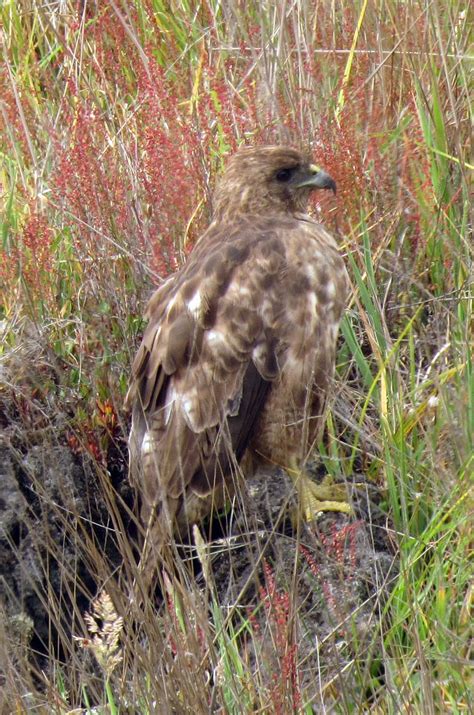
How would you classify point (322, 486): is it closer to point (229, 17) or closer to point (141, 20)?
point (229, 17)

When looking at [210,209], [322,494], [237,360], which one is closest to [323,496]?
[322,494]

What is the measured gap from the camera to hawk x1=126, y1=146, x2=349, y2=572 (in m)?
3.87

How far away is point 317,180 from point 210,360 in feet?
2.22

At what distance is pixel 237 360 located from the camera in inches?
154

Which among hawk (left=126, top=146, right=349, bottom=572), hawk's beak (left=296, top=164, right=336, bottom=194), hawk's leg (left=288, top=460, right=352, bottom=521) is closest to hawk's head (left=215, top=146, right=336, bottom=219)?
hawk's beak (left=296, top=164, right=336, bottom=194)

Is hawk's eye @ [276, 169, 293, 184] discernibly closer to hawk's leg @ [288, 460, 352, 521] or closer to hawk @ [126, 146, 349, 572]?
hawk @ [126, 146, 349, 572]

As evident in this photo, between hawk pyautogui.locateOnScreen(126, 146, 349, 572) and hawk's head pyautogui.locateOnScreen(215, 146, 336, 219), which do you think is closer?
hawk pyautogui.locateOnScreen(126, 146, 349, 572)

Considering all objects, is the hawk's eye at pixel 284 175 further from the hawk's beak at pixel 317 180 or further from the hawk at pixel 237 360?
the hawk at pixel 237 360

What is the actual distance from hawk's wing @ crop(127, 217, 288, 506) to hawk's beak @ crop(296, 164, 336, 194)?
0.21 m

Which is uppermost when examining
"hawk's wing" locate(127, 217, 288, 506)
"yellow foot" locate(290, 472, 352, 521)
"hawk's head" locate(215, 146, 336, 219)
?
"hawk's head" locate(215, 146, 336, 219)

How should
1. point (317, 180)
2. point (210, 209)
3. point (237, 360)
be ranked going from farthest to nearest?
point (210, 209)
point (317, 180)
point (237, 360)

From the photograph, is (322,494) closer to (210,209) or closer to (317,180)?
(317,180)

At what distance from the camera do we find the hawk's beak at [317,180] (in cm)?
405

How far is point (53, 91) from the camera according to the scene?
537 cm
